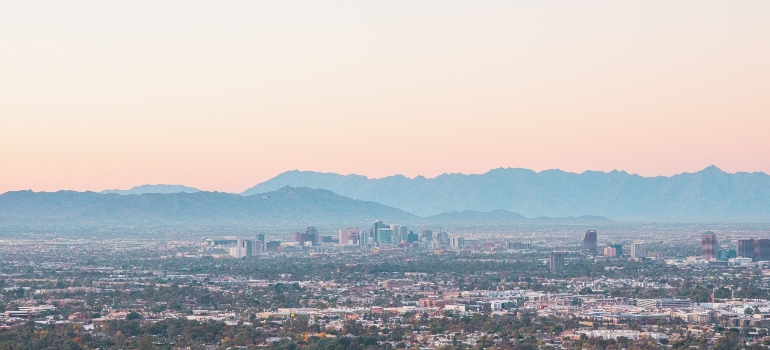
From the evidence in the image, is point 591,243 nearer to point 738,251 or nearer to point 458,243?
point 738,251

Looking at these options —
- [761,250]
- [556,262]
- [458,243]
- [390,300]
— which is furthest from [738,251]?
[390,300]

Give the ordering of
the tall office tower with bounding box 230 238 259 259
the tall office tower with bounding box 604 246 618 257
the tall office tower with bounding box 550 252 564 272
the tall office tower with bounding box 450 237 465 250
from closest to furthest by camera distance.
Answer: the tall office tower with bounding box 550 252 564 272 → the tall office tower with bounding box 604 246 618 257 → the tall office tower with bounding box 230 238 259 259 → the tall office tower with bounding box 450 237 465 250

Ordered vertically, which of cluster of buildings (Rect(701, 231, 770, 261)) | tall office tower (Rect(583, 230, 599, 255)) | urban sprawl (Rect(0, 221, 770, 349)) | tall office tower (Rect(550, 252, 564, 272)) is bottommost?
urban sprawl (Rect(0, 221, 770, 349))

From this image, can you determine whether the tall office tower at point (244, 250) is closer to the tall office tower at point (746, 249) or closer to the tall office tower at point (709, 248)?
the tall office tower at point (709, 248)

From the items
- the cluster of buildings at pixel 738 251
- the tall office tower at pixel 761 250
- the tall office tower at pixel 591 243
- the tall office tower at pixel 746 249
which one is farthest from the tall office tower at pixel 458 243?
the tall office tower at pixel 761 250

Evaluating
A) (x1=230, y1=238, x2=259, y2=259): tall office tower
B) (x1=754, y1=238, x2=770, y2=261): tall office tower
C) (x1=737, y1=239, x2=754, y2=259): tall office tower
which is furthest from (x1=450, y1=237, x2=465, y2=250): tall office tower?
(x1=754, y1=238, x2=770, y2=261): tall office tower

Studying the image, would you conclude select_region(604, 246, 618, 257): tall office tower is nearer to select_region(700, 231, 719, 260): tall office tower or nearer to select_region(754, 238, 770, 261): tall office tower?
select_region(700, 231, 719, 260): tall office tower

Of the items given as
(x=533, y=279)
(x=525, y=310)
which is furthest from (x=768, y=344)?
(x=533, y=279)

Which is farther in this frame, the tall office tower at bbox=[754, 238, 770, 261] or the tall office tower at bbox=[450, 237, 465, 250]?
the tall office tower at bbox=[450, 237, 465, 250]
